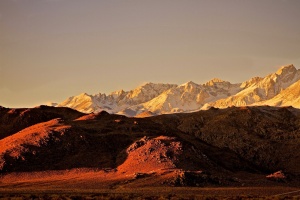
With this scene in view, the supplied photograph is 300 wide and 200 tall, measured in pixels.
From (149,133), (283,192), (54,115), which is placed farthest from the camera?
(54,115)

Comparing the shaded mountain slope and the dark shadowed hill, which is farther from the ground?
the shaded mountain slope

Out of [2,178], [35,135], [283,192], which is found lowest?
[283,192]

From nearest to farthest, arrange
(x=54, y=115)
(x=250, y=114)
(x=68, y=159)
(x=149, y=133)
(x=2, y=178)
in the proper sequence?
(x=2, y=178), (x=68, y=159), (x=149, y=133), (x=54, y=115), (x=250, y=114)

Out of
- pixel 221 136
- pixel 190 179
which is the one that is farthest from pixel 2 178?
pixel 221 136

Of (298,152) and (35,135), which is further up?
(35,135)

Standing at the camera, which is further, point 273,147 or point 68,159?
point 273,147

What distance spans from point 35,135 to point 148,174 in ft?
100

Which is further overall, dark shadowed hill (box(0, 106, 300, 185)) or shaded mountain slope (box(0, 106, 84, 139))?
shaded mountain slope (box(0, 106, 84, 139))

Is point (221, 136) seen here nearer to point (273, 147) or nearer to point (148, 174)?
point (273, 147)

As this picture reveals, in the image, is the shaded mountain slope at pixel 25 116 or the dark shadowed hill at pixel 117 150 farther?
the shaded mountain slope at pixel 25 116

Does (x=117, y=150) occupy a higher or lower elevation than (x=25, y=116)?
lower

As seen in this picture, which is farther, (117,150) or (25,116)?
(25,116)

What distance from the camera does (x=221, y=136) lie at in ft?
550

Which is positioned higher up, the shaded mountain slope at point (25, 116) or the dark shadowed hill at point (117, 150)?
the shaded mountain slope at point (25, 116)
